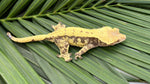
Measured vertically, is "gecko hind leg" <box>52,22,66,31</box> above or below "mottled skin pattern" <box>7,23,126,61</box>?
above

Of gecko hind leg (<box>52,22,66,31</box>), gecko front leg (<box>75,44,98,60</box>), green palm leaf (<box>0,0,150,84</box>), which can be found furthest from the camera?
gecko hind leg (<box>52,22,66,31</box>)

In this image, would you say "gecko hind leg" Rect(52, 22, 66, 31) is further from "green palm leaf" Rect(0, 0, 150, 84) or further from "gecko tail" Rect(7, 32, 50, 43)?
"gecko tail" Rect(7, 32, 50, 43)

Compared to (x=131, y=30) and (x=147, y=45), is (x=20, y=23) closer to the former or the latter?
(x=131, y=30)

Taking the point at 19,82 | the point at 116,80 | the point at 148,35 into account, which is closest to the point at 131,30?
the point at 148,35

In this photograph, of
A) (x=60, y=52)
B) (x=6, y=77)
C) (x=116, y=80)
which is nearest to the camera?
(x=6, y=77)

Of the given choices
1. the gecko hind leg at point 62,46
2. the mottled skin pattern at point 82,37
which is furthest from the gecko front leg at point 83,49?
the gecko hind leg at point 62,46

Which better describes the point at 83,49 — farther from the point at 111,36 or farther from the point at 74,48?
the point at 111,36

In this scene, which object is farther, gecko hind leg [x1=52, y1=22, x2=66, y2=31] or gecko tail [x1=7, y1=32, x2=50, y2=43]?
gecko hind leg [x1=52, y1=22, x2=66, y2=31]

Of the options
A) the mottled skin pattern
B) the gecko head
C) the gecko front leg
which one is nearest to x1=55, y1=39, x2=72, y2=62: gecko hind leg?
the mottled skin pattern

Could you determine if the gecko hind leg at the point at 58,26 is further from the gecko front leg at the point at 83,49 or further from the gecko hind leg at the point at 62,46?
the gecko front leg at the point at 83,49
